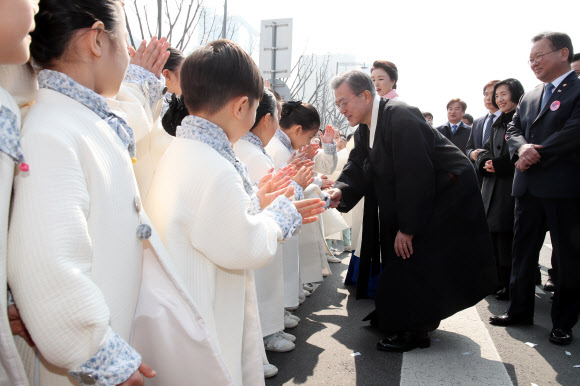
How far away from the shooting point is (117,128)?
1.42 m

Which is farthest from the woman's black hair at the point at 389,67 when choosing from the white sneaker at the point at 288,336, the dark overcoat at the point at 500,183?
the white sneaker at the point at 288,336

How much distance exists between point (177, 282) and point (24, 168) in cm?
59

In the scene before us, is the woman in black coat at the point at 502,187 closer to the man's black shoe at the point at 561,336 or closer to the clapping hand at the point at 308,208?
the man's black shoe at the point at 561,336

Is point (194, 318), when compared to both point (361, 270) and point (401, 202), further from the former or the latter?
point (361, 270)

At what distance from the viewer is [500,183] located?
5012mm

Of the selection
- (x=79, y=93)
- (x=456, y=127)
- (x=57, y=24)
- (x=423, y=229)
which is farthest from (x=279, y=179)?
(x=456, y=127)

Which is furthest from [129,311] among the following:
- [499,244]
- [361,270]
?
[499,244]

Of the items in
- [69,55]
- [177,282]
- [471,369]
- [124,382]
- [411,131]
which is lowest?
[471,369]

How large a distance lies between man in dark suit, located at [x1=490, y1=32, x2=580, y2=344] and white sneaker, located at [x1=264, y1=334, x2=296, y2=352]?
73.4 inches

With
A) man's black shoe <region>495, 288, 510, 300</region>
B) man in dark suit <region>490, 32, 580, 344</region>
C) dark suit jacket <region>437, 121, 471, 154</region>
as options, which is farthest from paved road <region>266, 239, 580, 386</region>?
dark suit jacket <region>437, 121, 471, 154</region>

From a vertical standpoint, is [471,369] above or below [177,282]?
below

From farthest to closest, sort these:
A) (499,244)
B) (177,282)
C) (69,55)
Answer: (499,244)
(177,282)
(69,55)

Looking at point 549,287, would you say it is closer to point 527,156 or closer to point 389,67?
point 527,156

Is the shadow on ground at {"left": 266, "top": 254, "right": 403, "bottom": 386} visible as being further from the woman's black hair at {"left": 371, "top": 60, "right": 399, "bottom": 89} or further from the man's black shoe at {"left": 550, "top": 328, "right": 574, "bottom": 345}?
the woman's black hair at {"left": 371, "top": 60, "right": 399, "bottom": 89}
